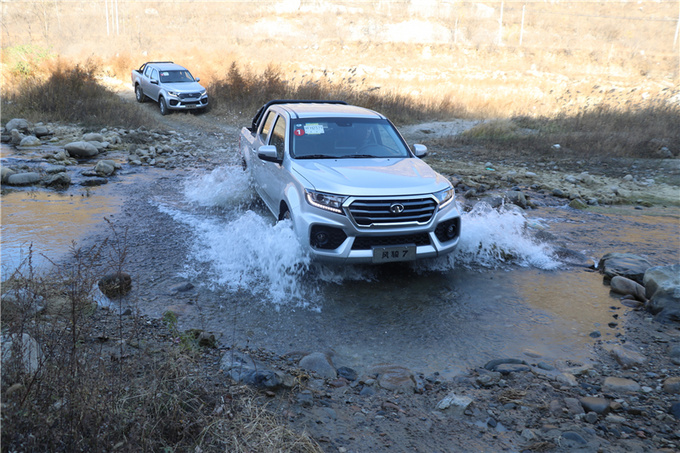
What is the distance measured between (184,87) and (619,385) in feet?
62.1

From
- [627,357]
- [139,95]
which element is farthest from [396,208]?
[139,95]

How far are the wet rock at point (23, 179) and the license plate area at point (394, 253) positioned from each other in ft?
27.0

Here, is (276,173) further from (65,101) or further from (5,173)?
(65,101)

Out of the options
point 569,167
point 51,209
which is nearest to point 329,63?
point 569,167

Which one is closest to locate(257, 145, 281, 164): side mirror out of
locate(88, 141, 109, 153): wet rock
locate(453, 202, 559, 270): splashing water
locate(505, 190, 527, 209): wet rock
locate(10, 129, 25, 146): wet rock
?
locate(453, 202, 559, 270): splashing water

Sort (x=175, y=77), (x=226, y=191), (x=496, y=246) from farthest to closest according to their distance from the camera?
(x=175, y=77) → (x=226, y=191) → (x=496, y=246)

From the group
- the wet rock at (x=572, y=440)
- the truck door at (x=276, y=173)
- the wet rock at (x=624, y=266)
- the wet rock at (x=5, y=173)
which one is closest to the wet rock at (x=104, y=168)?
the wet rock at (x=5, y=173)

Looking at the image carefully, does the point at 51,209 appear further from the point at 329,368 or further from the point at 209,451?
the point at 209,451

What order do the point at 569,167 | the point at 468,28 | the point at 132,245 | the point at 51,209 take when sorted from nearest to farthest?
the point at 132,245 < the point at 51,209 < the point at 569,167 < the point at 468,28

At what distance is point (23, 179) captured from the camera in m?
10.2

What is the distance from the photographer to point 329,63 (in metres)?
33.8

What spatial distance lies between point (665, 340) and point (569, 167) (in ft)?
29.5

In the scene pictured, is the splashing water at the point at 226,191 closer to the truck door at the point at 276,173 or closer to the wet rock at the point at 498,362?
the truck door at the point at 276,173

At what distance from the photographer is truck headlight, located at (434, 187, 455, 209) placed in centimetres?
575
